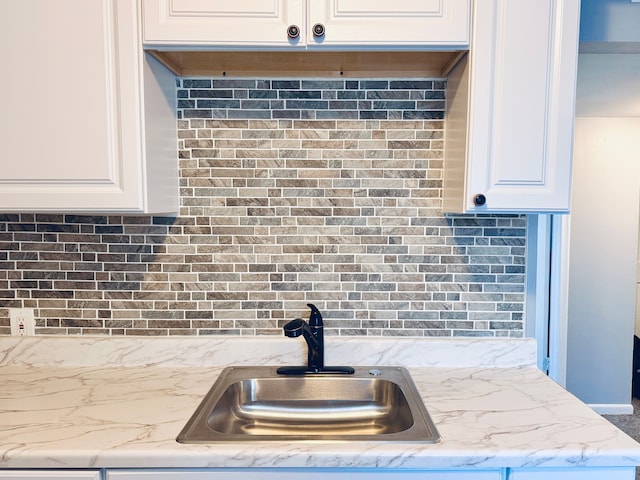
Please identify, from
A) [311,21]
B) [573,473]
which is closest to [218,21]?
[311,21]

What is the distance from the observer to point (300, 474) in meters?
0.97

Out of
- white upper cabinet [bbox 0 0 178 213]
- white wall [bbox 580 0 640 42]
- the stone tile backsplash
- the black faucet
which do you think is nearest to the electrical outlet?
the stone tile backsplash

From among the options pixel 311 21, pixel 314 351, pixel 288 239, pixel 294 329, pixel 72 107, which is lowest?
pixel 314 351

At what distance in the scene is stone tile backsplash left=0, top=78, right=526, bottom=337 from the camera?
1.48m

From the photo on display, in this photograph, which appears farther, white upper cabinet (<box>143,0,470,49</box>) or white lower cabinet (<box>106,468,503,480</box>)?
white upper cabinet (<box>143,0,470,49</box>)

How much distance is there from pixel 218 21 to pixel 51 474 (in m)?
1.22

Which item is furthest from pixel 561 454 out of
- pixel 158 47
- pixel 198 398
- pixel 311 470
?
pixel 158 47

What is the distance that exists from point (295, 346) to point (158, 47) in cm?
105

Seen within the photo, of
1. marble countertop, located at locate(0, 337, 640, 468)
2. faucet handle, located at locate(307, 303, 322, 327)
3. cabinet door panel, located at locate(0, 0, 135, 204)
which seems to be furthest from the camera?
faucet handle, located at locate(307, 303, 322, 327)

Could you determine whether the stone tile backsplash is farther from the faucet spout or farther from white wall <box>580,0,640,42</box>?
white wall <box>580,0,640,42</box>

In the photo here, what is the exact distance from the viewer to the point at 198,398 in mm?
1227

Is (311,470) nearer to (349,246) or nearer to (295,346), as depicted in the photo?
(295,346)

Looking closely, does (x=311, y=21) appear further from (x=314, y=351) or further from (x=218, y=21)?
(x=314, y=351)

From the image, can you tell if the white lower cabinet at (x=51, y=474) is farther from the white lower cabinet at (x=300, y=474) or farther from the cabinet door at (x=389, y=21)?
the cabinet door at (x=389, y=21)
